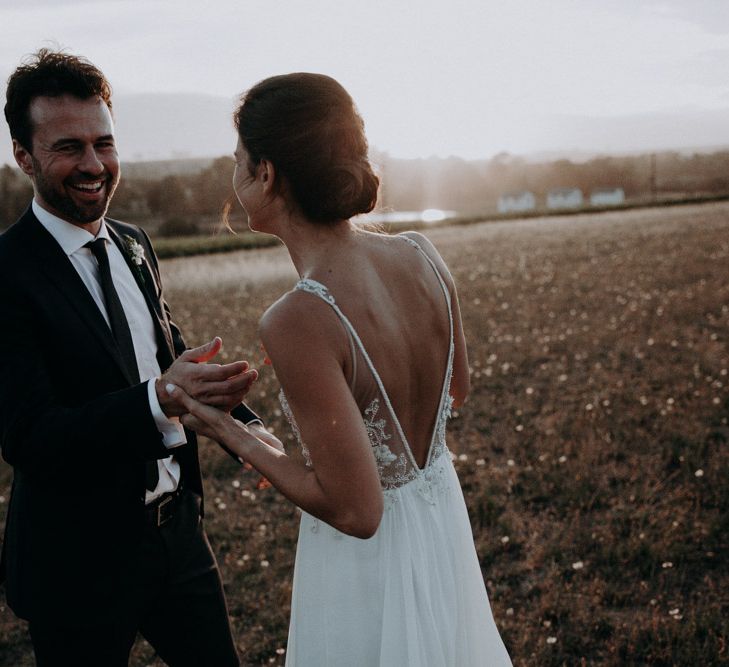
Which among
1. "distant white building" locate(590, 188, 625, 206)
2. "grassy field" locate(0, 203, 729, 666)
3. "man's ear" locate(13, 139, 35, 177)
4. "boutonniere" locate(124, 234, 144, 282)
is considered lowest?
"grassy field" locate(0, 203, 729, 666)

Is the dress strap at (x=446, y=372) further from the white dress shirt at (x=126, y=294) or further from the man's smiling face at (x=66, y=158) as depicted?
the man's smiling face at (x=66, y=158)

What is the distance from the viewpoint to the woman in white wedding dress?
2.10m

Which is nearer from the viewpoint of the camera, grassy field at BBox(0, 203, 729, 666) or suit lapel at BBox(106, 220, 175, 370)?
suit lapel at BBox(106, 220, 175, 370)

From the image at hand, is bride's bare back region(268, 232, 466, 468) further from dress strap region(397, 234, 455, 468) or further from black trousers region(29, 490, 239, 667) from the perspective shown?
black trousers region(29, 490, 239, 667)

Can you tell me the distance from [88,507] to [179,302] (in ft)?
54.5

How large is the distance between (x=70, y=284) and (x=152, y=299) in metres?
0.52

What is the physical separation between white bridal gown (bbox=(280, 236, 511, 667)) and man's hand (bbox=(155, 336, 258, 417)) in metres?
0.49

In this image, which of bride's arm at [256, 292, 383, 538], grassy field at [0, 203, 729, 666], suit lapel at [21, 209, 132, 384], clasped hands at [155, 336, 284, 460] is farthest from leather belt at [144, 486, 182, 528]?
grassy field at [0, 203, 729, 666]

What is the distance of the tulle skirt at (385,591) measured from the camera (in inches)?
97.7

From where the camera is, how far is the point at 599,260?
20.2 metres

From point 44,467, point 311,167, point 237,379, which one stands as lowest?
point 44,467

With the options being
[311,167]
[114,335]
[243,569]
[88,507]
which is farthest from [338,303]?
[243,569]

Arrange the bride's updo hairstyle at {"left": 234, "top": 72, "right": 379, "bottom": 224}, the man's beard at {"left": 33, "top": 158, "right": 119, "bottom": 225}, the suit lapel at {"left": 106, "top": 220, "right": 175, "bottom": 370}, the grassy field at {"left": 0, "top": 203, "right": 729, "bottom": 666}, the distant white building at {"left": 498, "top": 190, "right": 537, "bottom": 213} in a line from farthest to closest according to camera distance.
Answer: the distant white building at {"left": 498, "top": 190, "right": 537, "bottom": 213}
the grassy field at {"left": 0, "top": 203, "right": 729, "bottom": 666}
the suit lapel at {"left": 106, "top": 220, "right": 175, "bottom": 370}
the man's beard at {"left": 33, "top": 158, "right": 119, "bottom": 225}
the bride's updo hairstyle at {"left": 234, "top": 72, "right": 379, "bottom": 224}

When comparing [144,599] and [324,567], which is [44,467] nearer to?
[144,599]
